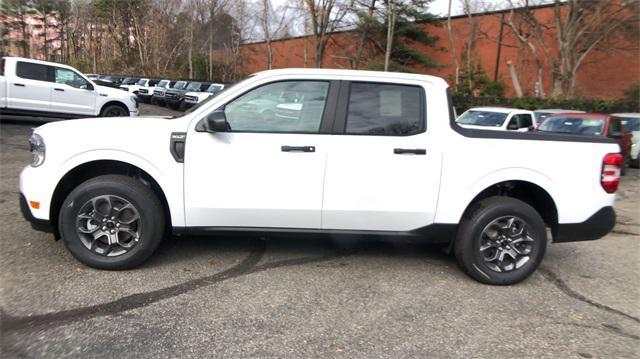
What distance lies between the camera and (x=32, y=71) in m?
13.3

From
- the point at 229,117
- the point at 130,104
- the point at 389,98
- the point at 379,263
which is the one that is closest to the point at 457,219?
the point at 379,263

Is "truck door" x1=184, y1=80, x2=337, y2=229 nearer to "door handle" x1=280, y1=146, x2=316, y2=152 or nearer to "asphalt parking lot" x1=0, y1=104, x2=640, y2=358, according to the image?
"door handle" x1=280, y1=146, x2=316, y2=152

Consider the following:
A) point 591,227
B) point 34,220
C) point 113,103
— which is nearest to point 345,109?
point 591,227

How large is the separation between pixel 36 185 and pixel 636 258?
6286 mm

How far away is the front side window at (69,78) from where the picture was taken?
541 inches

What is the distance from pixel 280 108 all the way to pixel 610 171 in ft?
9.91

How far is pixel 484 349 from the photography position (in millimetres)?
3334

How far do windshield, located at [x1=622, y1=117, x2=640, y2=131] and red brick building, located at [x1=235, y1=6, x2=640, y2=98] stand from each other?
1470cm

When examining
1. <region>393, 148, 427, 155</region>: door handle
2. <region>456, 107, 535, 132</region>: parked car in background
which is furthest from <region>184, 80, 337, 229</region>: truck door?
<region>456, 107, 535, 132</region>: parked car in background

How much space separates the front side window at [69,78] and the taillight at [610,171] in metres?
13.7

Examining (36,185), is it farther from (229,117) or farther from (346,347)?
(346,347)

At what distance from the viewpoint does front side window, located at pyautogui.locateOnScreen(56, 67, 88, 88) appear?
45.1ft

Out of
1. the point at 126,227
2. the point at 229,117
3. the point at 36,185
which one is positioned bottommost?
the point at 126,227

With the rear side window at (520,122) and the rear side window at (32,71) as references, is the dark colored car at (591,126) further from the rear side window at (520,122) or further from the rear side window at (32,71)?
the rear side window at (32,71)
